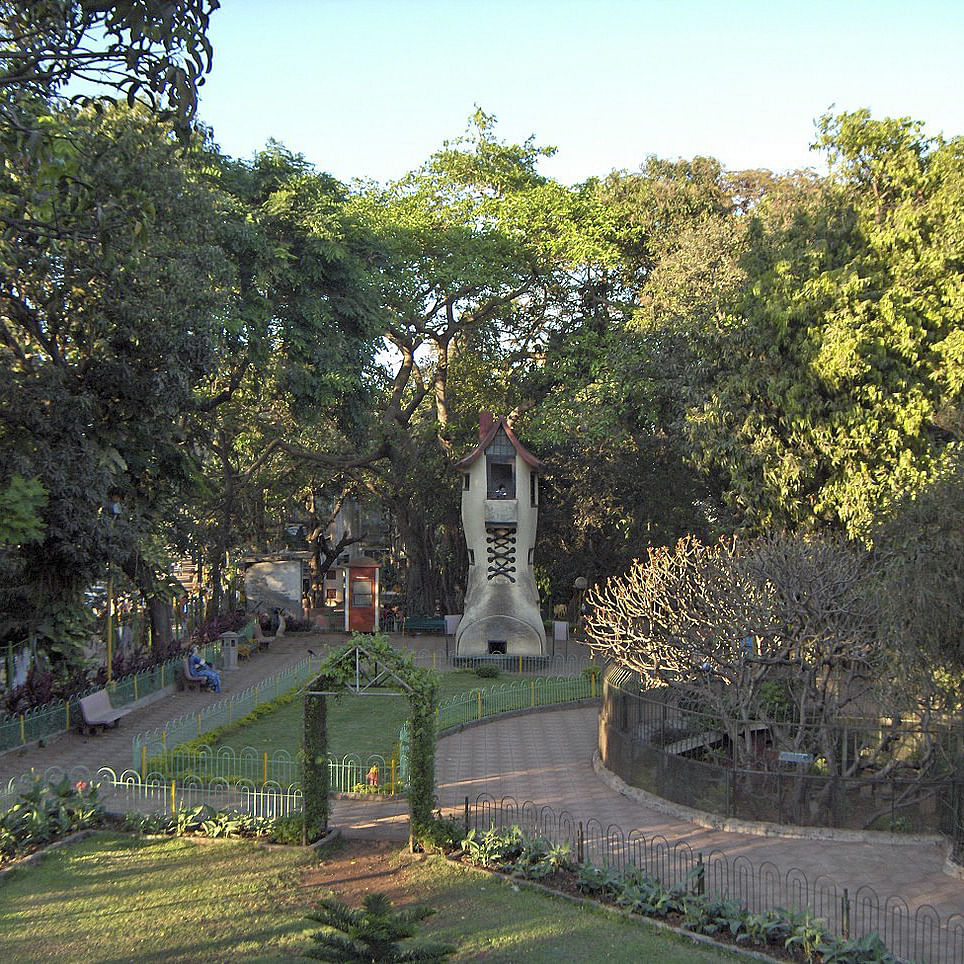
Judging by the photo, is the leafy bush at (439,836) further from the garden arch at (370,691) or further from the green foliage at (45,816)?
the green foliage at (45,816)

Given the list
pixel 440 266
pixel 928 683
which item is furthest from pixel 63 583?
pixel 440 266

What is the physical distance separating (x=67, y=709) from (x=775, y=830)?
53.5ft

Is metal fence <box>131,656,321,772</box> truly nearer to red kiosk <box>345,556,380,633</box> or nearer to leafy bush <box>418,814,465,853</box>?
leafy bush <box>418,814,465,853</box>

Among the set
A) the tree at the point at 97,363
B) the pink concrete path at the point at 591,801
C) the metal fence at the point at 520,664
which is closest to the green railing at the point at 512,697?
the pink concrete path at the point at 591,801

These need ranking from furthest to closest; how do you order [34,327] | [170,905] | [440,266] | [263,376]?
[440,266] → [263,376] → [34,327] → [170,905]

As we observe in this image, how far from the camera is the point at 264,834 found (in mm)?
16734

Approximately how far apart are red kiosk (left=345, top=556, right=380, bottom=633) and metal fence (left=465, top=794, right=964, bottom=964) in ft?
77.5

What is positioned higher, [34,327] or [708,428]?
[34,327]

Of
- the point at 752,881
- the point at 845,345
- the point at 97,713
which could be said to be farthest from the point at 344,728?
the point at 845,345

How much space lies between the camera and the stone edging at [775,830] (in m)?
16.9

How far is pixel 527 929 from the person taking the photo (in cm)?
1330

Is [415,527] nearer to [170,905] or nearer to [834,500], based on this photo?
[834,500]

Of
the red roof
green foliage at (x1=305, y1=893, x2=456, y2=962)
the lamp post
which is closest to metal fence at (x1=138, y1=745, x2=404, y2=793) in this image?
the lamp post

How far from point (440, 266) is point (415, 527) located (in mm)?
11169
